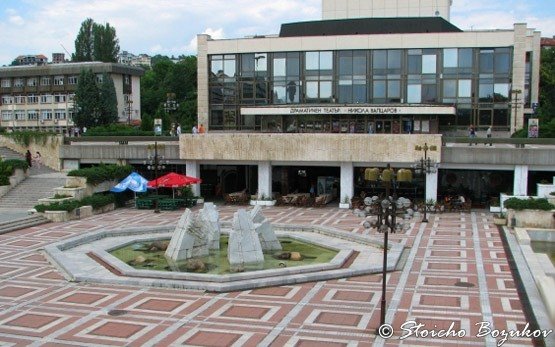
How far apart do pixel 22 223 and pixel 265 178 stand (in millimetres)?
13442

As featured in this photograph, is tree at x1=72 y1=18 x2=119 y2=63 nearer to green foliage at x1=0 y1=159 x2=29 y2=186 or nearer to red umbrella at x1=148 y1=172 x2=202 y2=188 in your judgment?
green foliage at x1=0 y1=159 x2=29 y2=186

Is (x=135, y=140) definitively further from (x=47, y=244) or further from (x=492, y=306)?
(x=492, y=306)

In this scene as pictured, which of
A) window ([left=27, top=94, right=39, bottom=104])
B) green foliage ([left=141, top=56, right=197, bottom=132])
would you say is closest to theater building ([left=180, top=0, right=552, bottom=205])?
green foliage ([left=141, top=56, right=197, bottom=132])

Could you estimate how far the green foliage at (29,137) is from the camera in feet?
139

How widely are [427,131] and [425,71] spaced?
14.3ft

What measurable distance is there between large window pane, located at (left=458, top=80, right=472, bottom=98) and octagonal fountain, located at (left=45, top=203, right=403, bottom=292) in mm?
23062

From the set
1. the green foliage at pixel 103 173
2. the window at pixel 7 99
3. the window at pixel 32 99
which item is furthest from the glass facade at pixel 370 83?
the window at pixel 7 99

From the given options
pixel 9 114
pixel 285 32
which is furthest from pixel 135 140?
pixel 9 114

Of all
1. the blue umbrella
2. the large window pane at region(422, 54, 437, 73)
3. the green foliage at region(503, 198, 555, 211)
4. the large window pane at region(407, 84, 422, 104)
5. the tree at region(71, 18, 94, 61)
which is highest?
the tree at region(71, 18, 94, 61)

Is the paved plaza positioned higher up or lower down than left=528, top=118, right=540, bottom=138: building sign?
lower down

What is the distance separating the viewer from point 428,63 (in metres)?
45.3

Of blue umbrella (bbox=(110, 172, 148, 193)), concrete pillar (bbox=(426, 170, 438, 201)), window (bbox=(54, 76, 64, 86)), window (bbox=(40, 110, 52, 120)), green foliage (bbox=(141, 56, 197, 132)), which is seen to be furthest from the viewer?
green foliage (bbox=(141, 56, 197, 132))

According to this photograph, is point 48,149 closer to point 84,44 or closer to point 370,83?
point 370,83

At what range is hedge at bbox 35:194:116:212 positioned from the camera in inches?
1224
